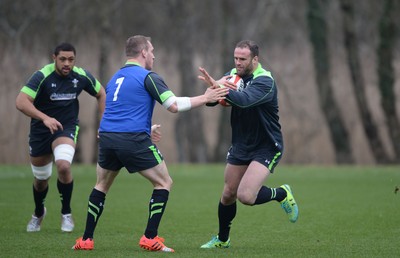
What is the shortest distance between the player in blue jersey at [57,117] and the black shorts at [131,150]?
1985mm

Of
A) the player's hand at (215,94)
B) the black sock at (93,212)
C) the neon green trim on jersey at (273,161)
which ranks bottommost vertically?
the black sock at (93,212)

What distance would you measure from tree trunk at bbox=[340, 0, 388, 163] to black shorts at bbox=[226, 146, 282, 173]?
52.5 feet

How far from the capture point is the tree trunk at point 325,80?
24.6 metres

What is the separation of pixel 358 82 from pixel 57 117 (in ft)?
52.5

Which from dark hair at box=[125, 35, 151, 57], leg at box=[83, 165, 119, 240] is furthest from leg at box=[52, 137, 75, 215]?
dark hair at box=[125, 35, 151, 57]

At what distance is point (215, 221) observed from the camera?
11.8 m

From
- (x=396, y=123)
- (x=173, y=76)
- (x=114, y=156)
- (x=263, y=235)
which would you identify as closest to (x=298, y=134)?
(x=396, y=123)

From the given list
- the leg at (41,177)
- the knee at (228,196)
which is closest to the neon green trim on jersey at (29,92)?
the leg at (41,177)

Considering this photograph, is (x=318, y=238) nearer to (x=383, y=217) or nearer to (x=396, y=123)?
(x=383, y=217)

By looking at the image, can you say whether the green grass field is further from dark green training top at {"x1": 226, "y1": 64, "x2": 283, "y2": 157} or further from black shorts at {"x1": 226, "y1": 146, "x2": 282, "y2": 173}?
dark green training top at {"x1": 226, "y1": 64, "x2": 283, "y2": 157}

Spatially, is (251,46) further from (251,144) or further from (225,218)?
(225,218)

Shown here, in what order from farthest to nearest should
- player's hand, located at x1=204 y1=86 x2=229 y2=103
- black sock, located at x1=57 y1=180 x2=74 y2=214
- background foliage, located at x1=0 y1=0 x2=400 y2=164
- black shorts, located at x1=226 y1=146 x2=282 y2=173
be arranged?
background foliage, located at x1=0 y1=0 x2=400 y2=164 < black sock, located at x1=57 y1=180 x2=74 y2=214 < black shorts, located at x1=226 y1=146 x2=282 y2=173 < player's hand, located at x1=204 y1=86 x2=229 y2=103

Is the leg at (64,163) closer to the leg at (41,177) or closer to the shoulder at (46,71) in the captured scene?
the leg at (41,177)

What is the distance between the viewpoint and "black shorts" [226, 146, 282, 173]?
29.6ft
